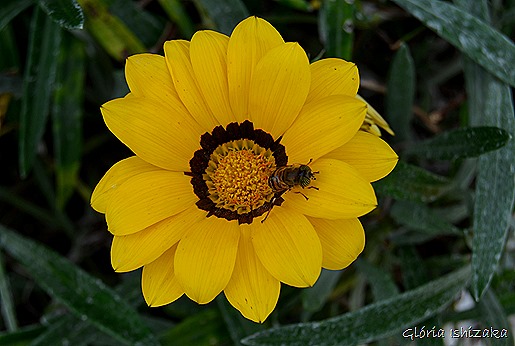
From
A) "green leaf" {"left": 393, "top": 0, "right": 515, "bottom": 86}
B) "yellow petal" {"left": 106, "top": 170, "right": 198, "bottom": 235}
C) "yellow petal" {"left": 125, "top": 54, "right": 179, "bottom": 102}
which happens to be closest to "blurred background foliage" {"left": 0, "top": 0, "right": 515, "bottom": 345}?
"green leaf" {"left": 393, "top": 0, "right": 515, "bottom": 86}

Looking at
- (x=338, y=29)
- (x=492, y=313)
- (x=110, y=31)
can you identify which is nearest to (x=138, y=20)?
(x=110, y=31)

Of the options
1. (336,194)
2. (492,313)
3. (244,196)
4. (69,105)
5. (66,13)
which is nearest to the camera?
(336,194)

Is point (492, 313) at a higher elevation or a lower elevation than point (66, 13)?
lower

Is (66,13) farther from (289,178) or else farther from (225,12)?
(289,178)

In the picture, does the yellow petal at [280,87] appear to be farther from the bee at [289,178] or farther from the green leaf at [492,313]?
the green leaf at [492,313]

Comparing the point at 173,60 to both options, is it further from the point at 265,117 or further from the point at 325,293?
the point at 325,293

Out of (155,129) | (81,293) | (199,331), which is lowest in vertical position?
(199,331)
